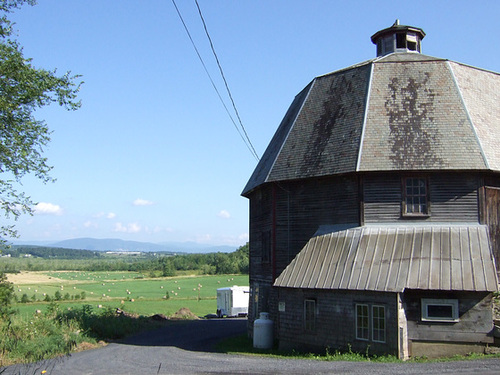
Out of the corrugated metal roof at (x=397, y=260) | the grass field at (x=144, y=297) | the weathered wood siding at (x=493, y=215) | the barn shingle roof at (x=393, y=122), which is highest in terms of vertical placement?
the barn shingle roof at (x=393, y=122)

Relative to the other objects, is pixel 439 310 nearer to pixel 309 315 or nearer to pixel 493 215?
pixel 493 215

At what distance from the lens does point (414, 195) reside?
66.0 feet

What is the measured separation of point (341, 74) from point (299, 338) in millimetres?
11580

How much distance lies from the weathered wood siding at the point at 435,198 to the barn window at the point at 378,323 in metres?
3.47

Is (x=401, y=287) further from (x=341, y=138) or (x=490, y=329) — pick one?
(x=341, y=138)

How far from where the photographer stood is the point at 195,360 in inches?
762

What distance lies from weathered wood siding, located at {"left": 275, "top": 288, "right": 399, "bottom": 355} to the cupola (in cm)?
1320

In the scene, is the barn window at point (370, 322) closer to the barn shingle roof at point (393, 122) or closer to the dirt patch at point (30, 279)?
the barn shingle roof at point (393, 122)

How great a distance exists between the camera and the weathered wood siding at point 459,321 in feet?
56.9

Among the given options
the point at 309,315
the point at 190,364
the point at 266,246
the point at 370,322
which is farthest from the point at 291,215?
the point at 190,364

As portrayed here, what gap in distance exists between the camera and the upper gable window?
20031 mm

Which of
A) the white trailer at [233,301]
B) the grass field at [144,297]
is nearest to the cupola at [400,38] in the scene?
the white trailer at [233,301]

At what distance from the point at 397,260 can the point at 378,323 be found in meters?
2.24

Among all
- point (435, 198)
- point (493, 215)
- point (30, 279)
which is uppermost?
point (435, 198)
